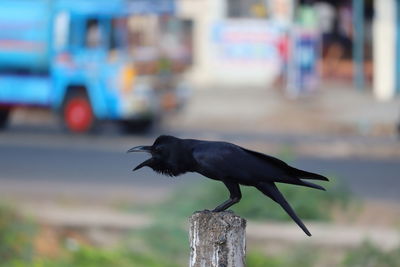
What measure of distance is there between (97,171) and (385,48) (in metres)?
11.2

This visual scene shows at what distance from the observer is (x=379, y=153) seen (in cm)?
1888

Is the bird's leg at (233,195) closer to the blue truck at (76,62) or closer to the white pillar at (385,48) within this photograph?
the blue truck at (76,62)

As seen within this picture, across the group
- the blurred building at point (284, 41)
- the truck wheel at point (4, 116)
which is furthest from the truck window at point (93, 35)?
the blurred building at point (284, 41)

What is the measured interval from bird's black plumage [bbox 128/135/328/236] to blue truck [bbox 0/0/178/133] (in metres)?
16.9

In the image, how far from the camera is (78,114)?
20.9 meters

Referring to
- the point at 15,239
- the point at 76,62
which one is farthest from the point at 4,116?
the point at 15,239

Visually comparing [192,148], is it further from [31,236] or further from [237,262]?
[31,236]

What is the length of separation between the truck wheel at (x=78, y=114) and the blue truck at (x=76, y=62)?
2 centimetres

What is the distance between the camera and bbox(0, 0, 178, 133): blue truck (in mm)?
20328

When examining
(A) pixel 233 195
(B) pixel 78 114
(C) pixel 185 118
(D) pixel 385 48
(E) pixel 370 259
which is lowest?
(C) pixel 185 118

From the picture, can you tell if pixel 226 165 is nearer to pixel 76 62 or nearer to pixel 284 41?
pixel 76 62

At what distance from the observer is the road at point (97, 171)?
12797 mm

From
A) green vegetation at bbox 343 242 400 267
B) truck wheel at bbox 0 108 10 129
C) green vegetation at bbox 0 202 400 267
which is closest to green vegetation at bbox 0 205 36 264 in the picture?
green vegetation at bbox 0 202 400 267

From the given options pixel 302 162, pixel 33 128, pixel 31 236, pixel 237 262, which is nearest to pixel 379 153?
pixel 302 162
